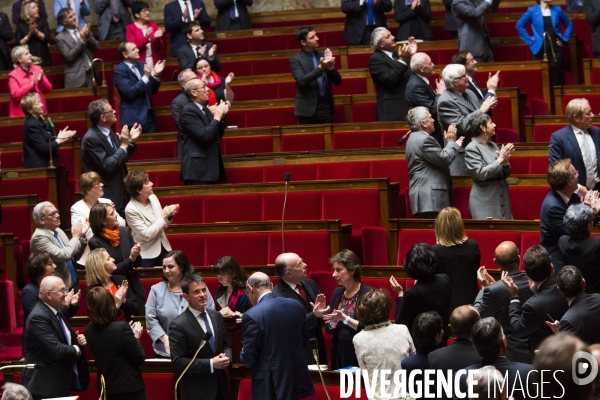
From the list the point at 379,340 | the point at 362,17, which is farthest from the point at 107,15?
the point at 379,340

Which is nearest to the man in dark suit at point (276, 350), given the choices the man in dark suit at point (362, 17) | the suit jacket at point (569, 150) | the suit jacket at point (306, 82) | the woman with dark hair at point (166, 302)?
the woman with dark hair at point (166, 302)

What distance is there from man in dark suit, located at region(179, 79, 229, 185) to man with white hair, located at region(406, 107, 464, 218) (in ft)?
3.17

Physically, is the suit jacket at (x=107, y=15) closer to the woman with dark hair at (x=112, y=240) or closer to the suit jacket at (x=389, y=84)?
the suit jacket at (x=389, y=84)

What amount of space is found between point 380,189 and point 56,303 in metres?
1.68

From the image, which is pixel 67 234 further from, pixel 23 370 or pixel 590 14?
pixel 590 14

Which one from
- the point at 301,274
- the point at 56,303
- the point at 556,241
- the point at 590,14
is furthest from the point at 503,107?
the point at 56,303

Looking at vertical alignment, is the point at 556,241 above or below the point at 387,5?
below

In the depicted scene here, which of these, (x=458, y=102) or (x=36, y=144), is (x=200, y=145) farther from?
(x=458, y=102)

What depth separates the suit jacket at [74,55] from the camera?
6297mm

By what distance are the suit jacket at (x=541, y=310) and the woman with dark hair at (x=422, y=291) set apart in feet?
0.85

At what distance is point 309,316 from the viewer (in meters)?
3.35

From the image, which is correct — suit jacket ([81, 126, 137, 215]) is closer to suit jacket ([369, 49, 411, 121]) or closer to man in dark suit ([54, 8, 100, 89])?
suit jacket ([369, 49, 411, 121])

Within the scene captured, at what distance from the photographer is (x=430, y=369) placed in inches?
105

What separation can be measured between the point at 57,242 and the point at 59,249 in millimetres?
54
